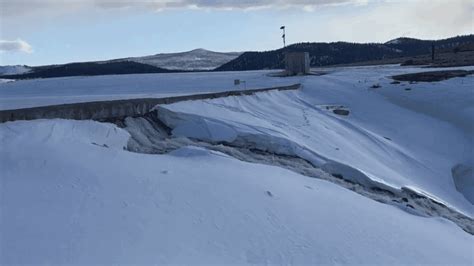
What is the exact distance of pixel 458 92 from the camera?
Result: 2756 cm

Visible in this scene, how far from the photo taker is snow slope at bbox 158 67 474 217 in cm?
1352

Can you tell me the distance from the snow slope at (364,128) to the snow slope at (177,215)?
3220 mm

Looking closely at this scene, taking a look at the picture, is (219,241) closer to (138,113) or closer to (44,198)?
(44,198)

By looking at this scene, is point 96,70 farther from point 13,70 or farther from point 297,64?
point 297,64

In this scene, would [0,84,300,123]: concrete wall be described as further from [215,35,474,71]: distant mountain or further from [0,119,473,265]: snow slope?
[215,35,474,71]: distant mountain

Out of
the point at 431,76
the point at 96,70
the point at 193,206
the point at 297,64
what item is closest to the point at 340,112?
the point at 431,76

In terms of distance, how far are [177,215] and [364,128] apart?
15481mm

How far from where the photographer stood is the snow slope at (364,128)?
13.5 meters

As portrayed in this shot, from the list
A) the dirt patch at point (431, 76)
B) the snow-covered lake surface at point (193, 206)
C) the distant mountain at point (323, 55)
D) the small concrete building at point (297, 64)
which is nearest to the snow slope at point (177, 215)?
the snow-covered lake surface at point (193, 206)

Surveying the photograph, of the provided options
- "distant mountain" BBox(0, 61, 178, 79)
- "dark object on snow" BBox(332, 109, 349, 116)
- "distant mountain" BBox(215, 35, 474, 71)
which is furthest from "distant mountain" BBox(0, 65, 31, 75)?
"dark object on snow" BBox(332, 109, 349, 116)

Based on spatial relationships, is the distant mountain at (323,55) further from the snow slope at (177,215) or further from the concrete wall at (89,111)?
the snow slope at (177,215)

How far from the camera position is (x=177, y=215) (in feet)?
23.7

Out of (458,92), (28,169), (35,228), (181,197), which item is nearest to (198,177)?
(181,197)

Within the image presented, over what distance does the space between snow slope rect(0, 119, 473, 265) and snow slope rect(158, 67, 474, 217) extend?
10.6 feet
